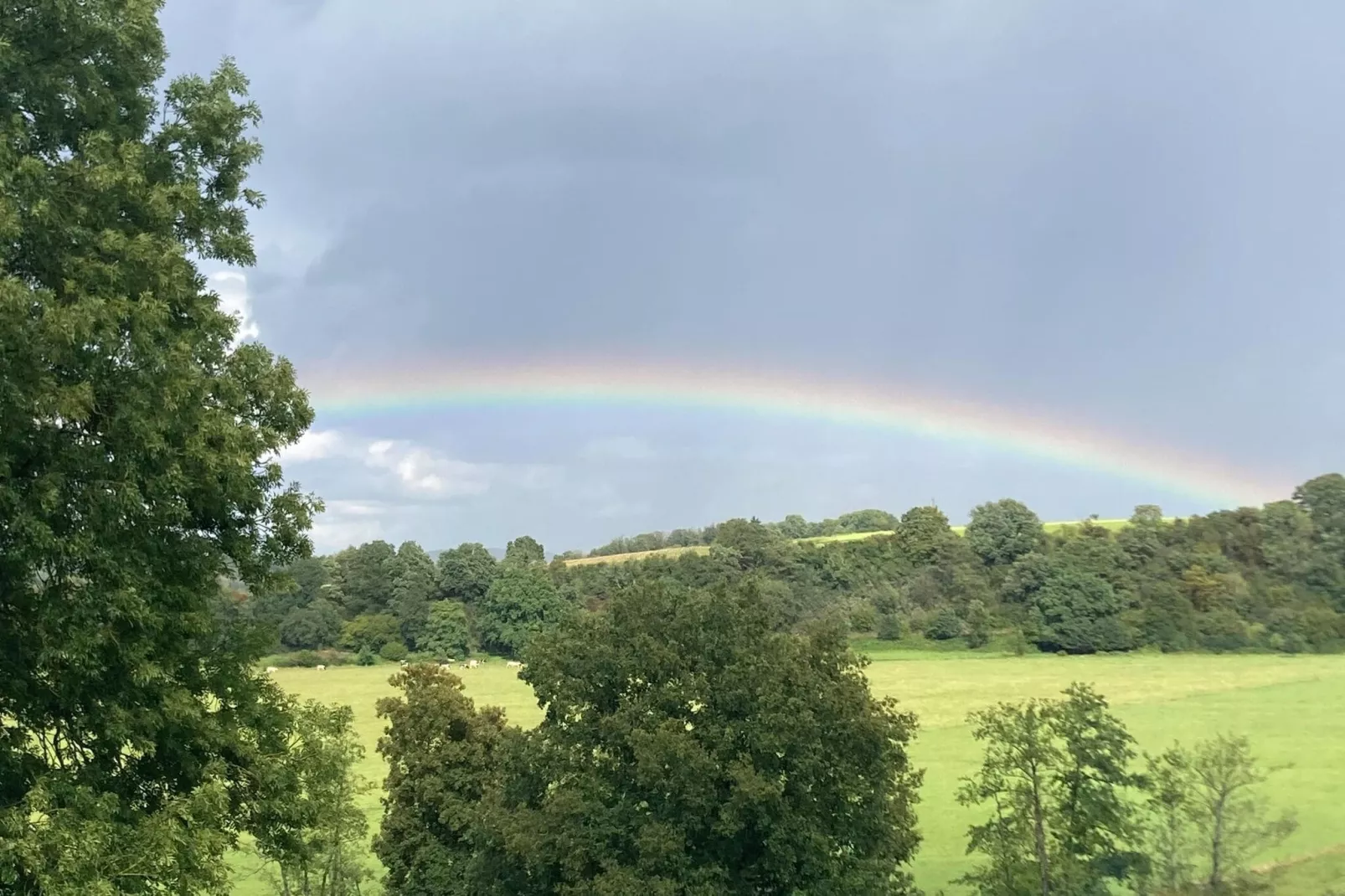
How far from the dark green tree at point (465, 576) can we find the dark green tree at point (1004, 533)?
6999 centimetres

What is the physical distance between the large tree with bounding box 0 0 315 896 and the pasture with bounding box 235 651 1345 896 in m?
25.8

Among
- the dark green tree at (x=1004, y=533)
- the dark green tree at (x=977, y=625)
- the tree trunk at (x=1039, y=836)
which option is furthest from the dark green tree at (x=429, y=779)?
the dark green tree at (x=1004, y=533)

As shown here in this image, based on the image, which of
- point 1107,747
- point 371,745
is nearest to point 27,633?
point 1107,747

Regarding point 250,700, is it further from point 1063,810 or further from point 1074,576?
point 1074,576

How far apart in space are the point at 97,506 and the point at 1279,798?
49.8m

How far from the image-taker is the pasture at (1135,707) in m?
35.7

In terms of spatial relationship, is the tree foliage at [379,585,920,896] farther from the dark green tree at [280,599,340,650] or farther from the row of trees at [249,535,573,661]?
the dark green tree at [280,599,340,650]

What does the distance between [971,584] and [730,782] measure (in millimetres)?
104558

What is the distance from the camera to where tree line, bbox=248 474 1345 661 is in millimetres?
105500

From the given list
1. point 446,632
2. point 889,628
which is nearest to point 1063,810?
point 889,628

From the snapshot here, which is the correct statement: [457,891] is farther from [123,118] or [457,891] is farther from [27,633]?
[123,118]

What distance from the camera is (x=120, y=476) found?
9078mm

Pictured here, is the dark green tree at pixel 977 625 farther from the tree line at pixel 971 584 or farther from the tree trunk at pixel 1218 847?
the tree trunk at pixel 1218 847

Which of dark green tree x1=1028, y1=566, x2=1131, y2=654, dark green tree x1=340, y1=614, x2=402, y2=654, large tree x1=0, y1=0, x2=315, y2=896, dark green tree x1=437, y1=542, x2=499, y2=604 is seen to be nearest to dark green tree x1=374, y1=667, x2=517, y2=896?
large tree x1=0, y1=0, x2=315, y2=896
